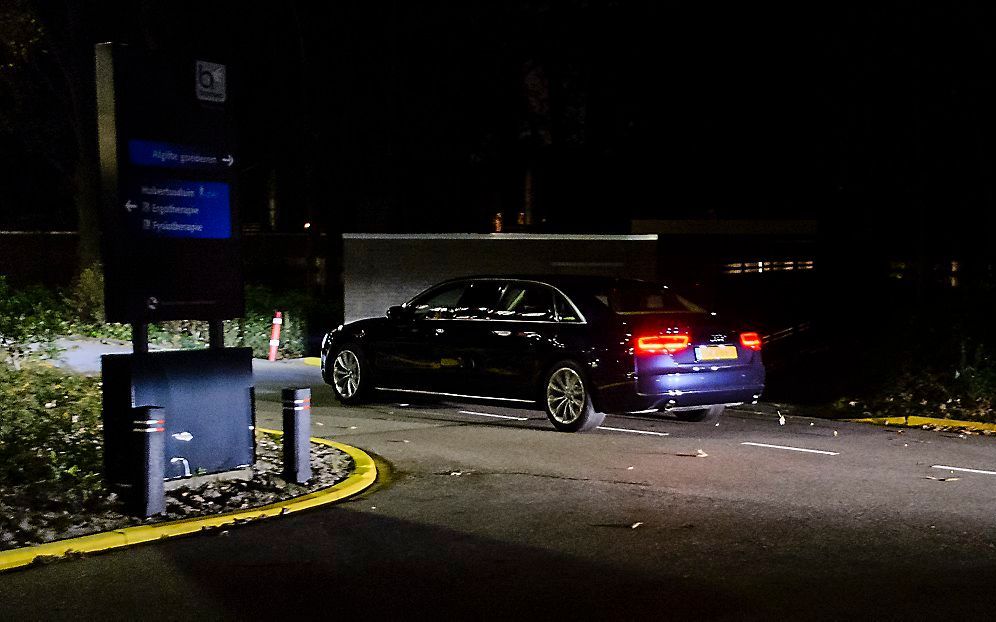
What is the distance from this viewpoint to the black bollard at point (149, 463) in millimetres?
9047

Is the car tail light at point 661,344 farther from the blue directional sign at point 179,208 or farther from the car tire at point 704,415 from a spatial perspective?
the blue directional sign at point 179,208

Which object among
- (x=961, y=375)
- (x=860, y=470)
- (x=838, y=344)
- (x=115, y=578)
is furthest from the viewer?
(x=838, y=344)

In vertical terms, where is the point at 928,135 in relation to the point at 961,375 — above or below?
above

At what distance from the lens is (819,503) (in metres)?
9.70

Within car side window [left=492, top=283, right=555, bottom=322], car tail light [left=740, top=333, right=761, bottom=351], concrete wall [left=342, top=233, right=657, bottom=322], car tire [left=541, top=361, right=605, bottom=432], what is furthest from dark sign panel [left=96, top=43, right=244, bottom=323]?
concrete wall [left=342, top=233, right=657, bottom=322]

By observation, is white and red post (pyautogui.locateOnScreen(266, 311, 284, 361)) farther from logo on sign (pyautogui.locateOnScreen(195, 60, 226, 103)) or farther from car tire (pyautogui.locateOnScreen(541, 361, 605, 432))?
logo on sign (pyautogui.locateOnScreen(195, 60, 226, 103))

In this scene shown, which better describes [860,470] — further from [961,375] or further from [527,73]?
[527,73]

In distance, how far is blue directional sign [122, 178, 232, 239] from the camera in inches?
384

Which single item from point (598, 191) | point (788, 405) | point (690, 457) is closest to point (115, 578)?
point (690, 457)

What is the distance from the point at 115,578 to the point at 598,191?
33.0m

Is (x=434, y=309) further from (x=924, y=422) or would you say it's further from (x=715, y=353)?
(x=924, y=422)

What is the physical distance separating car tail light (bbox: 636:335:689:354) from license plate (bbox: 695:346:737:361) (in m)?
0.18

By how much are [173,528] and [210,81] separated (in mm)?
3532

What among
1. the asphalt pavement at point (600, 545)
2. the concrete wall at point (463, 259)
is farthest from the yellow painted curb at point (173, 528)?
the concrete wall at point (463, 259)
